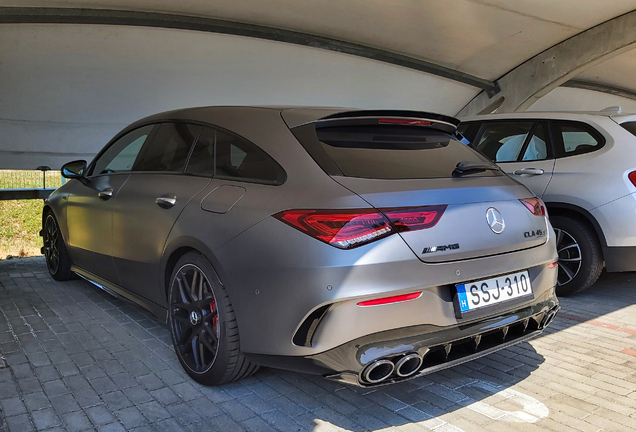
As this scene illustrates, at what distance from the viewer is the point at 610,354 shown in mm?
3609

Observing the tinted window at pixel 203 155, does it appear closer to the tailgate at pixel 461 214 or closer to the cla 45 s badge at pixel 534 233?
the tailgate at pixel 461 214

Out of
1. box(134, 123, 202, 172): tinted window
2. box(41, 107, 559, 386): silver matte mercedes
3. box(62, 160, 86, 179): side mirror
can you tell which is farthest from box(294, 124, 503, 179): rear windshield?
box(62, 160, 86, 179): side mirror

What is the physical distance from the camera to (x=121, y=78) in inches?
487

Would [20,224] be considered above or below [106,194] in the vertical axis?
below

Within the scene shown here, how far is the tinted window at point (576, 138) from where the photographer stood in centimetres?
498

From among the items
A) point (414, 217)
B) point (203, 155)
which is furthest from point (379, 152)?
point (203, 155)

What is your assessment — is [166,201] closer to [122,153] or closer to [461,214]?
[122,153]

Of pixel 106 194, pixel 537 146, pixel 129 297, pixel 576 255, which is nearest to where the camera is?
pixel 129 297

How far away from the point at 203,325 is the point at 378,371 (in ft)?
3.44

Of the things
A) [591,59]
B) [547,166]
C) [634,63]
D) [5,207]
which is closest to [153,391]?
[547,166]

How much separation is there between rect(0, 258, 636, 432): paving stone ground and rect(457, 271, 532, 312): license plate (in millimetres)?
573

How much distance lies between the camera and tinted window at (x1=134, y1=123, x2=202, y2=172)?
11.2ft

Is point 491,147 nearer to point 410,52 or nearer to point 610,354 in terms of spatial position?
point 610,354

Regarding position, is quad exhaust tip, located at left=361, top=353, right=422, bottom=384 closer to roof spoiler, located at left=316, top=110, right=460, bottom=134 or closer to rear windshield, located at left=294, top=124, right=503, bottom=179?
rear windshield, located at left=294, top=124, right=503, bottom=179
